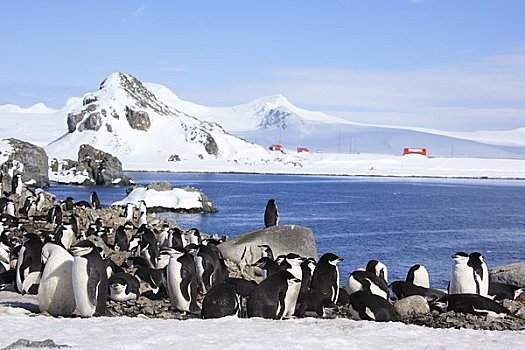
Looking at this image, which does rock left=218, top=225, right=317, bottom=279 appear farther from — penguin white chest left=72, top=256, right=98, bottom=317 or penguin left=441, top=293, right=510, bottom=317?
penguin white chest left=72, top=256, right=98, bottom=317

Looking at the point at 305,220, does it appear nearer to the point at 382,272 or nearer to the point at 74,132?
the point at 382,272

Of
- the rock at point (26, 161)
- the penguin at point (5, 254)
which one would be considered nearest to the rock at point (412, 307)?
the penguin at point (5, 254)

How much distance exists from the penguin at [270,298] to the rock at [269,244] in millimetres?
6613

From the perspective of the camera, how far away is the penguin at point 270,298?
8812 millimetres

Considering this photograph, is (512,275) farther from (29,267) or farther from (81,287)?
(81,287)

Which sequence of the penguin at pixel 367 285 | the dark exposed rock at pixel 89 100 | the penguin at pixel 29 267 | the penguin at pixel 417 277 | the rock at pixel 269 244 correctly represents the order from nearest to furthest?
the penguin at pixel 29 267 < the penguin at pixel 367 285 < the penguin at pixel 417 277 < the rock at pixel 269 244 < the dark exposed rock at pixel 89 100

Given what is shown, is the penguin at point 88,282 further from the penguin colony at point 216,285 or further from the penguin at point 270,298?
the penguin at point 270,298

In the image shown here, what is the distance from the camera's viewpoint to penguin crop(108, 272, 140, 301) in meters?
10.6

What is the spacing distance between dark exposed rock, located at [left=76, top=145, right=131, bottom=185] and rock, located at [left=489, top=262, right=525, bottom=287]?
58.1m

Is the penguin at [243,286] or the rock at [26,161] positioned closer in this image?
the penguin at [243,286]

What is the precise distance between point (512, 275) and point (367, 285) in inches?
185

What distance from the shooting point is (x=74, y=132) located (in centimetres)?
14350

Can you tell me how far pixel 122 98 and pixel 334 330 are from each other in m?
153

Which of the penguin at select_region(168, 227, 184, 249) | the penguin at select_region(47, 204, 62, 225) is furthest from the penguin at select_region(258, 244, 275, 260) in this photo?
the penguin at select_region(47, 204, 62, 225)
